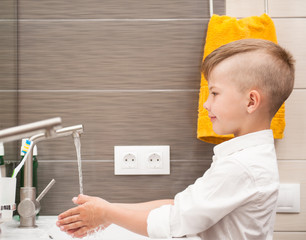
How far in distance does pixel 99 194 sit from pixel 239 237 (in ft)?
2.11

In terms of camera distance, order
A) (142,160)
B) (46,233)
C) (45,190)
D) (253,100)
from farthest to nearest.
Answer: (142,160) < (45,190) < (46,233) < (253,100)

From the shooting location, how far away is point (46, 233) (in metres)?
1.16

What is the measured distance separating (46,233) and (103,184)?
300mm

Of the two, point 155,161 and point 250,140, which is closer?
point 250,140

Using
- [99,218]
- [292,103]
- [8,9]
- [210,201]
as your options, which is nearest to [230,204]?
[210,201]

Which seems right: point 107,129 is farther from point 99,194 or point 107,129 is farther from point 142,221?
point 142,221

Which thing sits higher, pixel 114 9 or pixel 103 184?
pixel 114 9

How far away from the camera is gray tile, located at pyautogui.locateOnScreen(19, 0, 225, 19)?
4.70 feet

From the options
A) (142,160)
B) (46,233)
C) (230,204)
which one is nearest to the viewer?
(230,204)

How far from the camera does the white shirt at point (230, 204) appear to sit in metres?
0.87

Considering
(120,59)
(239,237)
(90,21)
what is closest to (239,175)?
(239,237)

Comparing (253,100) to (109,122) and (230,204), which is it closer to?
(230,204)

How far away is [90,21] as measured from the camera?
56.4 inches

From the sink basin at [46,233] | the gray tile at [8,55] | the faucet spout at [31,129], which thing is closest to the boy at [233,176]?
the sink basin at [46,233]
